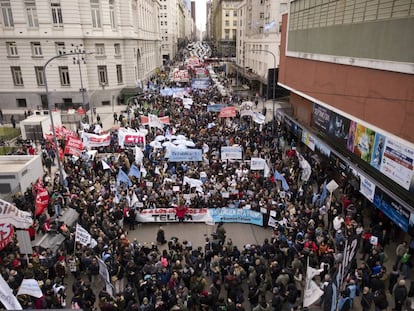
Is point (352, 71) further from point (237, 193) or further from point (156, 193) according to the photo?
point (156, 193)

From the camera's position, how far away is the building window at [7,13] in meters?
41.6

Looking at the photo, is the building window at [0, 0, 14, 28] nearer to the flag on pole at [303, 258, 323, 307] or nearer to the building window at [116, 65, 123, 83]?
the building window at [116, 65, 123, 83]

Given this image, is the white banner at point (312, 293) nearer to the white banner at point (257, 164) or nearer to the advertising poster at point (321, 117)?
the white banner at point (257, 164)

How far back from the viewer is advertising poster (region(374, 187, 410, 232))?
13312 mm

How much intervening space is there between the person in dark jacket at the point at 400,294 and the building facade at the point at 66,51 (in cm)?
3566

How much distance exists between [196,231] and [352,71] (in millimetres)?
11092

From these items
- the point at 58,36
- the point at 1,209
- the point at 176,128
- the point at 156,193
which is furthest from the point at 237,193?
the point at 58,36

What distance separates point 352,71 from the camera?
18.3 metres

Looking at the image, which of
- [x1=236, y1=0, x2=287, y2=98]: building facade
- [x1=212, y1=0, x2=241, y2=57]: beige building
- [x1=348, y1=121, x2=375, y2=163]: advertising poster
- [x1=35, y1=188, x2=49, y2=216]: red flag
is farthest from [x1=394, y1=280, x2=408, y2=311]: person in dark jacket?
[x1=212, y1=0, x2=241, y2=57]: beige building

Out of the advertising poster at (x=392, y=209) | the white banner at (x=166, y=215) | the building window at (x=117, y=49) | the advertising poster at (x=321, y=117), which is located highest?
the building window at (x=117, y=49)

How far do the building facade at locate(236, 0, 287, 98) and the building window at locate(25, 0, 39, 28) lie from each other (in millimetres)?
26424

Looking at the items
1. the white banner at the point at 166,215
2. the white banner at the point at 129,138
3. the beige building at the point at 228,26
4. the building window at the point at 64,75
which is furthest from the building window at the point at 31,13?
the beige building at the point at 228,26

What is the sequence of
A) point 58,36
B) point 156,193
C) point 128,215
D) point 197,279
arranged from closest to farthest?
point 197,279 → point 128,215 → point 156,193 → point 58,36

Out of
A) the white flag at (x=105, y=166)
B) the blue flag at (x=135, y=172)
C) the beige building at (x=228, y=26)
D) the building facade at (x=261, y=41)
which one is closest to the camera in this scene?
the blue flag at (x=135, y=172)
